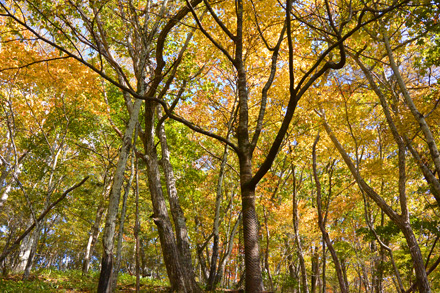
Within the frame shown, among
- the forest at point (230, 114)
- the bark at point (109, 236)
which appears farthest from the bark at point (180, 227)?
the bark at point (109, 236)

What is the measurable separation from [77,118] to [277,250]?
12678 millimetres

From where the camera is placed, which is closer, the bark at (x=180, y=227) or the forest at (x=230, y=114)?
the forest at (x=230, y=114)

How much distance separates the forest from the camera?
4.71m

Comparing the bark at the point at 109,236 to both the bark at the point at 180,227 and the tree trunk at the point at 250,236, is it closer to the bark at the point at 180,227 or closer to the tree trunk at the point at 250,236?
the bark at the point at 180,227

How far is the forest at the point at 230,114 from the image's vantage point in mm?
4715

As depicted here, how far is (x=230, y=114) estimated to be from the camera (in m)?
11.3

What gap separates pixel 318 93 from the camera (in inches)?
386

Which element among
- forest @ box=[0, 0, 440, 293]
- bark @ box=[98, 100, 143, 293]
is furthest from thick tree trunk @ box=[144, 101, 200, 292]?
bark @ box=[98, 100, 143, 293]

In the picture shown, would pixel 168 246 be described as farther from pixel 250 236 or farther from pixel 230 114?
pixel 230 114

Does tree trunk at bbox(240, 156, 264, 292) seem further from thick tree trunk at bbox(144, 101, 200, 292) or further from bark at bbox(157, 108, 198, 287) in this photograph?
bark at bbox(157, 108, 198, 287)

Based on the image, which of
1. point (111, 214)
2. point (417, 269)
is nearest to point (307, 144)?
point (417, 269)

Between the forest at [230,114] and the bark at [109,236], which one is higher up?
the forest at [230,114]

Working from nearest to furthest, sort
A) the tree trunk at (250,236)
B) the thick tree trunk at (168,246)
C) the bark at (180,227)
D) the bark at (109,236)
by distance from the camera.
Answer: the tree trunk at (250,236), the bark at (109,236), the thick tree trunk at (168,246), the bark at (180,227)

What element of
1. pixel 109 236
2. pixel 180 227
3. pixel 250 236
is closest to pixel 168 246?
pixel 180 227
